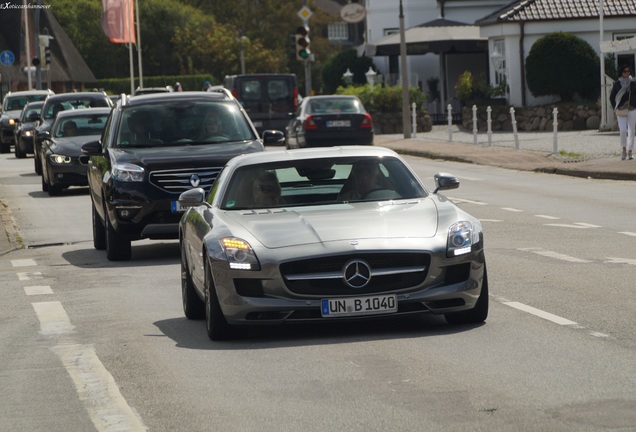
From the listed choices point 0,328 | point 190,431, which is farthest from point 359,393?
point 0,328

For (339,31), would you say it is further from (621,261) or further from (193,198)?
(193,198)

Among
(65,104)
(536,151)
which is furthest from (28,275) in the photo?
(536,151)

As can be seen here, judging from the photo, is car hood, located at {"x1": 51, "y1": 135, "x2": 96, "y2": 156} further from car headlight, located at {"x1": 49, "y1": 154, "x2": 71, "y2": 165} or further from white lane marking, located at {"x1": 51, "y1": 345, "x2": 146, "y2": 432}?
white lane marking, located at {"x1": 51, "y1": 345, "x2": 146, "y2": 432}

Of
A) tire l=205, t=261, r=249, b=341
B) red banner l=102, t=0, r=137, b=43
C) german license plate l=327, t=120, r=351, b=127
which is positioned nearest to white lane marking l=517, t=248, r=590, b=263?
tire l=205, t=261, r=249, b=341

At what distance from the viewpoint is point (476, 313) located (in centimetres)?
1024

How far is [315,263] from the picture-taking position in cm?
971

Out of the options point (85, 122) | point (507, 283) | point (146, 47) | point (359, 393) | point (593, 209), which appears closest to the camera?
point (359, 393)

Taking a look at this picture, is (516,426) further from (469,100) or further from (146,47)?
(146,47)

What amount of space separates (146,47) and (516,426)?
111 meters

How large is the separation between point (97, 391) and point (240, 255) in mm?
1724

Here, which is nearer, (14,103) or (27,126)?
(27,126)

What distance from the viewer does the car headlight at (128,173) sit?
53.5 feet

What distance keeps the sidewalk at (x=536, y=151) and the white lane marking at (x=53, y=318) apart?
1622 centimetres

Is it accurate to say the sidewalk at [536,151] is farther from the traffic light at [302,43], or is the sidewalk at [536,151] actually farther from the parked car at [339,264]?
the parked car at [339,264]
